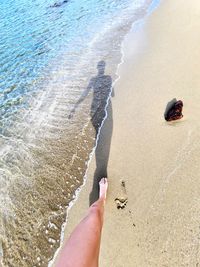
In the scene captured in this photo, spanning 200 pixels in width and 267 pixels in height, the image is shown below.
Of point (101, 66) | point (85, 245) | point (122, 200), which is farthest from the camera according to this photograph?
point (101, 66)

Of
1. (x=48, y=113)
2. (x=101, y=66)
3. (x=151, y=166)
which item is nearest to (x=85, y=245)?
(x=151, y=166)

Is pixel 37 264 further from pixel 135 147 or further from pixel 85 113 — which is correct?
pixel 85 113

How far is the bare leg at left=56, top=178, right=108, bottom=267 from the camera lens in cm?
301


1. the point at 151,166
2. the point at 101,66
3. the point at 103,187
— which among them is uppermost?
the point at 101,66

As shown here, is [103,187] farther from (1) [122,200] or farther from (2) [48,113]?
(2) [48,113]

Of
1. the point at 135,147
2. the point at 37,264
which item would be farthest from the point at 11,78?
the point at 37,264

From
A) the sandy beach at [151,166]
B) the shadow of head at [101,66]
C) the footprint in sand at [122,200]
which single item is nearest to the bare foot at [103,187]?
the sandy beach at [151,166]

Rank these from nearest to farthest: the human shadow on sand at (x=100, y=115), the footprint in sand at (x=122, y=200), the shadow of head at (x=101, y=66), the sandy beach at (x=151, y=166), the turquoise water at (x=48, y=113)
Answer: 1. the sandy beach at (x=151, y=166)
2. the footprint in sand at (x=122, y=200)
3. the turquoise water at (x=48, y=113)
4. the human shadow on sand at (x=100, y=115)
5. the shadow of head at (x=101, y=66)

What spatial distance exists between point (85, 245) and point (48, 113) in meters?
4.47

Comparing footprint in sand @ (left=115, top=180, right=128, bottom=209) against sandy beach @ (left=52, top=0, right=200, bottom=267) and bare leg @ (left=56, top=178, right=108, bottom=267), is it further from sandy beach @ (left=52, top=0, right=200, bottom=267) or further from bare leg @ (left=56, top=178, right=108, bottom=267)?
bare leg @ (left=56, top=178, right=108, bottom=267)

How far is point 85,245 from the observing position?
10.6 ft

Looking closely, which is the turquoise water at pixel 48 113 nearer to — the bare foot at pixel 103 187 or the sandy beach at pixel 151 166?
the sandy beach at pixel 151 166

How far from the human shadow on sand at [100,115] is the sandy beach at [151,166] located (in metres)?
0.03

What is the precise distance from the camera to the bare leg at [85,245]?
3.01 metres
